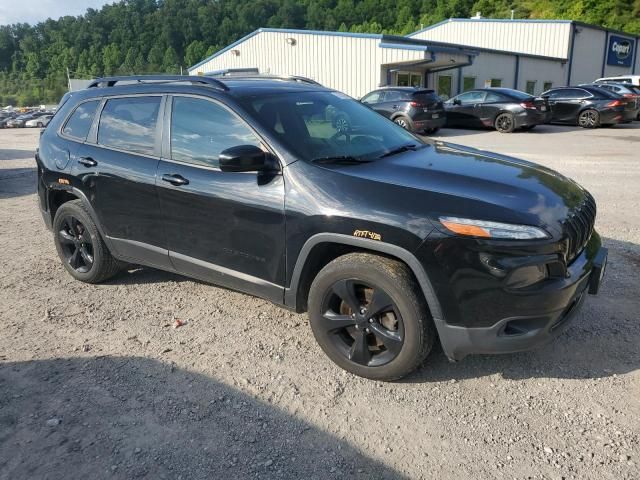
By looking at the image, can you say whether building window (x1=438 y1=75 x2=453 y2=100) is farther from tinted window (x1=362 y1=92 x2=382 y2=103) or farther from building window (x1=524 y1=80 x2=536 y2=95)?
tinted window (x1=362 y1=92 x2=382 y2=103)

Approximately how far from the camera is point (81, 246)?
4699 mm

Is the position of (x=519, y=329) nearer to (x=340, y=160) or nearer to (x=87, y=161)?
(x=340, y=160)

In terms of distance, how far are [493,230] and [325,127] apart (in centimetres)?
153

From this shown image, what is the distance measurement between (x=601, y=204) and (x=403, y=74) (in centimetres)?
1975

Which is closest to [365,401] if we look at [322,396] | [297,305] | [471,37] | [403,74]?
[322,396]

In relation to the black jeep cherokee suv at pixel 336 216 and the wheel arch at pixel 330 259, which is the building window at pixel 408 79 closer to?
the black jeep cherokee suv at pixel 336 216

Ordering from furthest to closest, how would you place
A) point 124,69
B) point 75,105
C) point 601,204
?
1. point 124,69
2. point 601,204
3. point 75,105

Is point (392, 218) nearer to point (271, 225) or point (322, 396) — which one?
point (271, 225)

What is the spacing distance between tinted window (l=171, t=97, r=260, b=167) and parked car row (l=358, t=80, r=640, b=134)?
12.5m

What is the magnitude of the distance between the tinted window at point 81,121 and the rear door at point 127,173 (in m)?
0.11

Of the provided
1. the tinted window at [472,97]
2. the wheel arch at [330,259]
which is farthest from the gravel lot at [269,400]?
the tinted window at [472,97]

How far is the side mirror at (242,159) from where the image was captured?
3.13m

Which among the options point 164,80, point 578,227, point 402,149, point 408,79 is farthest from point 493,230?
point 408,79

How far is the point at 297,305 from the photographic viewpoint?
133 inches
